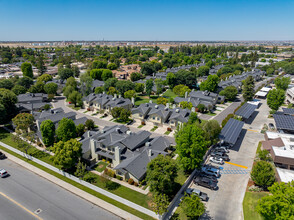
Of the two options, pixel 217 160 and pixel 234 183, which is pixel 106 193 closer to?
pixel 234 183

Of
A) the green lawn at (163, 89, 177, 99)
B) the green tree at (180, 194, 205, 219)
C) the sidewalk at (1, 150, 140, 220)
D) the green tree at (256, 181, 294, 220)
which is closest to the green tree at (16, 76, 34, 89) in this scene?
the sidewalk at (1, 150, 140, 220)

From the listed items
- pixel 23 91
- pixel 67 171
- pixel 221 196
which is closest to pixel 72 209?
pixel 67 171

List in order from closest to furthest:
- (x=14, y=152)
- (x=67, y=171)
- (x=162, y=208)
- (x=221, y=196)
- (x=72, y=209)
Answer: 1. (x=162, y=208)
2. (x=72, y=209)
3. (x=221, y=196)
4. (x=67, y=171)
5. (x=14, y=152)

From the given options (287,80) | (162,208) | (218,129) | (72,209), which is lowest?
(72,209)

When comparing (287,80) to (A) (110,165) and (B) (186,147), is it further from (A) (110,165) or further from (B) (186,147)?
(A) (110,165)

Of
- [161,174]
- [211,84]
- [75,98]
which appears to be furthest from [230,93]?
[75,98]

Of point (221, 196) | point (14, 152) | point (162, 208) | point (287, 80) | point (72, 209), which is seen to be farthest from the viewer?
point (287, 80)
